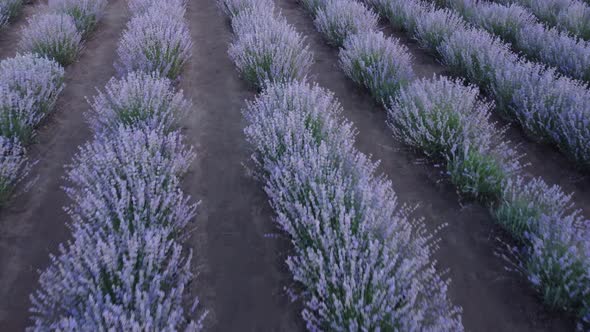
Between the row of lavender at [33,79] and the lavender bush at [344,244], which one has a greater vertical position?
the lavender bush at [344,244]

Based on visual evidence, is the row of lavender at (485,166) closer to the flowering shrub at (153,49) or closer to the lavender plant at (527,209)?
the lavender plant at (527,209)

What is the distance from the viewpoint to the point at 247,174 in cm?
327

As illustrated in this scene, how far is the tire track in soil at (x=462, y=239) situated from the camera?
7.52 feet

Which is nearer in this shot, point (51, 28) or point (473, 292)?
point (473, 292)

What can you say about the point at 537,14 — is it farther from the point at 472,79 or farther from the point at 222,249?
the point at 222,249

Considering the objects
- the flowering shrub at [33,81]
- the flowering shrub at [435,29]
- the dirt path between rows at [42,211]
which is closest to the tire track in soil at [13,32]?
the dirt path between rows at [42,211]

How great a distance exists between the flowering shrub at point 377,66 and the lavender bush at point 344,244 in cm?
118

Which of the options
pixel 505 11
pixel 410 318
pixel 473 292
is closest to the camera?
pixel 410 318

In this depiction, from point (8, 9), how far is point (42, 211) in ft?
14.3

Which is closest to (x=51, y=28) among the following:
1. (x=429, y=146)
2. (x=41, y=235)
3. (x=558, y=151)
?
(x=41, y=235)

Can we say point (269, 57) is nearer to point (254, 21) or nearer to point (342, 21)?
point (254, 21)

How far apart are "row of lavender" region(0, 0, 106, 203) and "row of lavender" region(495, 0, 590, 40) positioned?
Result: 640 centimetres

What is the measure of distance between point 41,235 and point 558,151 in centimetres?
425

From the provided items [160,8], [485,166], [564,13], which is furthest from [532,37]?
[160,8]
